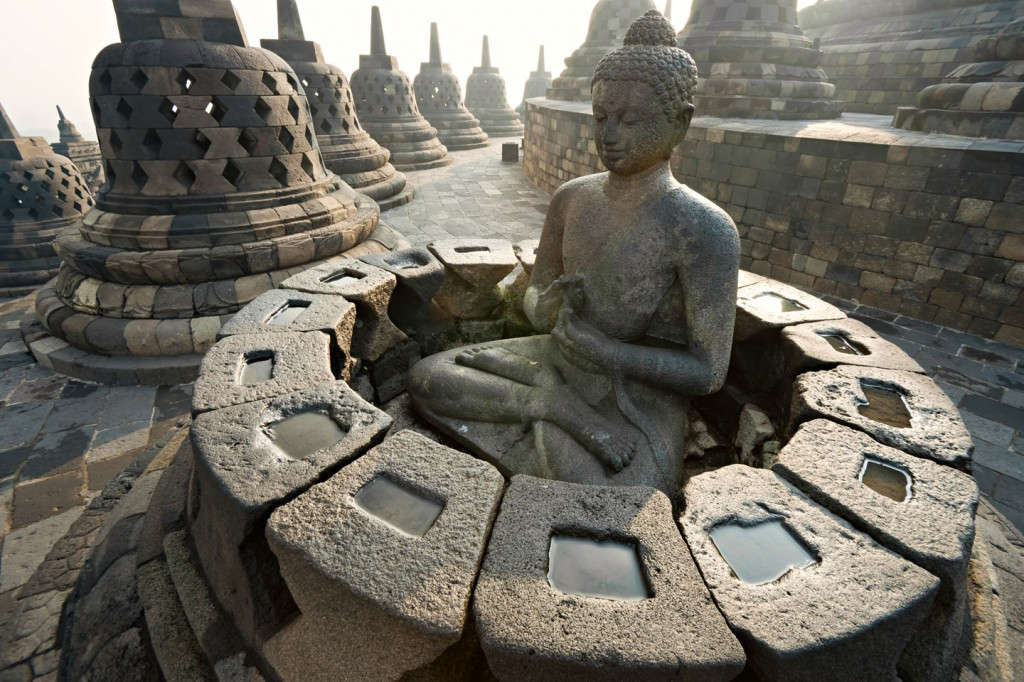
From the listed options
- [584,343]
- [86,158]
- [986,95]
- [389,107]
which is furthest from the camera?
[389,107]

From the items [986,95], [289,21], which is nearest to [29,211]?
[289,21]

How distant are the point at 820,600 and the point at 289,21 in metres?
11.8

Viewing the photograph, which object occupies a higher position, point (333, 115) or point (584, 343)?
point (333, 115)

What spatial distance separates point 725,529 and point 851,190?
6467mm

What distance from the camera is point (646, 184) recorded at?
2.12 m

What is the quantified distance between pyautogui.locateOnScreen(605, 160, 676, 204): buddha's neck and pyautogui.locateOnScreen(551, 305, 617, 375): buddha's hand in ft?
1.94

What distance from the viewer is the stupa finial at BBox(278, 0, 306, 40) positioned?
911 centimetres

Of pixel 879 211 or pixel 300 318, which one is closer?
pixel 300 318

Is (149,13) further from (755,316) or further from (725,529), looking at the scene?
(725,529)

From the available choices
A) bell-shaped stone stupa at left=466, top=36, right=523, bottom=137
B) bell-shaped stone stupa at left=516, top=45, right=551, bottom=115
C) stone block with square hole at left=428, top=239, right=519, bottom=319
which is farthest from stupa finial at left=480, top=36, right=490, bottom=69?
stone block with square hole at left=428, top=239, right=519, bottom=319

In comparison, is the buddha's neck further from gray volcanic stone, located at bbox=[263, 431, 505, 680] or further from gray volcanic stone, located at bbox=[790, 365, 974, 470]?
gray volcanic stone, located at bbox=[263, 431, 505, 680]

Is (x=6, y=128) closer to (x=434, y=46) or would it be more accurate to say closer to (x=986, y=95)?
(x=434, y=46)

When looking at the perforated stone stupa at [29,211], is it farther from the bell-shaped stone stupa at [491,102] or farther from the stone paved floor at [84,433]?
the bell-shaped stone stupa at [491,102]

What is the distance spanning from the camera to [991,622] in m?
1.81
